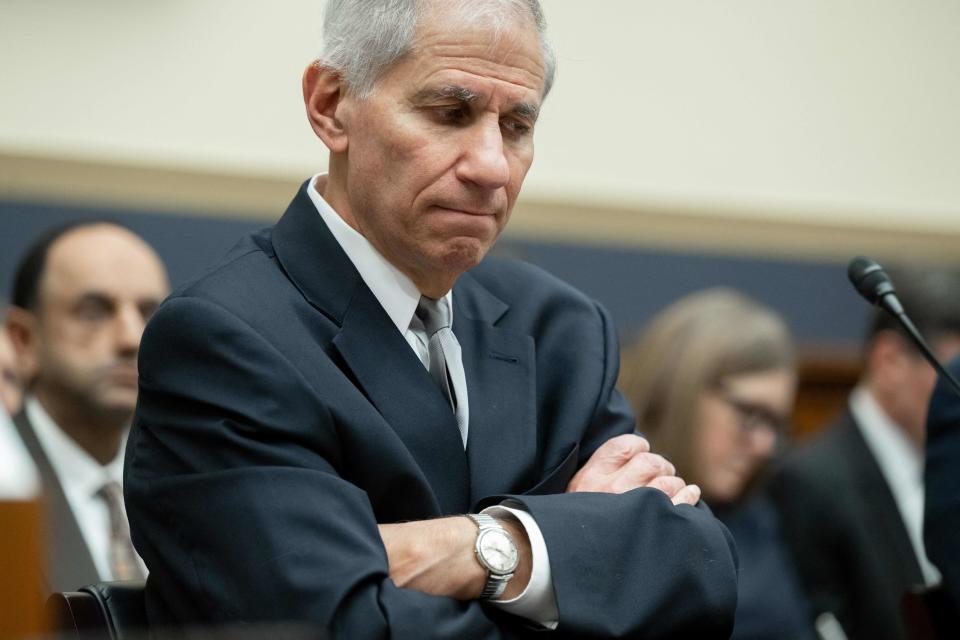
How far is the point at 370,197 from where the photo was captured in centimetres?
201

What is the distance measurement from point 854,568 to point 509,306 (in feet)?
7.33

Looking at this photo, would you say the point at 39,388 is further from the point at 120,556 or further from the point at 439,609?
the point at 439,609

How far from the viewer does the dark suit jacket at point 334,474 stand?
1.76 metres

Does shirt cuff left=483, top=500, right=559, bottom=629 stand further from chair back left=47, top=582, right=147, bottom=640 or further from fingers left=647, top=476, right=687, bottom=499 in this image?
chair back left=47, top=582, right=147, bottom=640

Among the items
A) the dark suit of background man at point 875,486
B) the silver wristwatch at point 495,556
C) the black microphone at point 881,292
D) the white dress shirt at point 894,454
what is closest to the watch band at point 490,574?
the silver wristwatch at point 495,556

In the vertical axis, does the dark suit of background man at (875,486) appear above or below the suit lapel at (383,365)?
below

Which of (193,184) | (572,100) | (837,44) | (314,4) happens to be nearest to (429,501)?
(193,184)

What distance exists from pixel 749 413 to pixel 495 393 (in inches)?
72.7

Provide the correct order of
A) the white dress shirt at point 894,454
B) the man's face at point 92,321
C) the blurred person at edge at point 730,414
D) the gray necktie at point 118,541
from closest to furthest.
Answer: the gray necktie at point 118,541 < the man's face at point 92,321 < the blurred person at edge at point 730,414 < the white dress shirt at point 894,454

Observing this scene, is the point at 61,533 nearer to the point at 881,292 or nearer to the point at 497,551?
the point at 497,551

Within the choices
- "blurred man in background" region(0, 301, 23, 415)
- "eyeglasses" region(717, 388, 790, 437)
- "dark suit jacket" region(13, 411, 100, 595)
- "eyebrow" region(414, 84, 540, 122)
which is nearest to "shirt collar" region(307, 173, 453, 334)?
"eyebrow" region(414, 84, 540, 122)

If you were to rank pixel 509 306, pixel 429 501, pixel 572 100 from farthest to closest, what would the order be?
pixel 572 100
pixel 509 306
pixel 429 501

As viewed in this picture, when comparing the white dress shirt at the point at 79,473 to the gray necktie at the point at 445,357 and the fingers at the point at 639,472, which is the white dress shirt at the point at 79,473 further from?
the fingers at the point at 639,472

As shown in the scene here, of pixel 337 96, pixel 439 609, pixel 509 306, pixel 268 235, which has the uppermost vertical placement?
pixel 337 96
